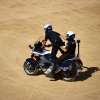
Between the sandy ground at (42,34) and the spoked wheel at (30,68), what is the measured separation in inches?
7.6

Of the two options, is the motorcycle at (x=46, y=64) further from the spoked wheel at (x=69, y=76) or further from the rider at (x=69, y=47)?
the rider at (x=69, y=47)

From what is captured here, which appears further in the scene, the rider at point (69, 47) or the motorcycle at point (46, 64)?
the motorcycle at point (46, 64)

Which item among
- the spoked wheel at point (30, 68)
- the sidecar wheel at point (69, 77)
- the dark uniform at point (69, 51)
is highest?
the dark uniform at point (69, 51)

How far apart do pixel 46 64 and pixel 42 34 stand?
Result: 445 cm

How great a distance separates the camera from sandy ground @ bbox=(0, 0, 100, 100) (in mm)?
12598

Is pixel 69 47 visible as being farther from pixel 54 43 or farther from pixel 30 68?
pixel 30 68

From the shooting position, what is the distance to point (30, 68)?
45.1 ft

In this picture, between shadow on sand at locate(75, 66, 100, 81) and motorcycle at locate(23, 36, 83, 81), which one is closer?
motorcycle at locate(23, 36, 83, 81)

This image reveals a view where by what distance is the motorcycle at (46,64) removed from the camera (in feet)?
42.4

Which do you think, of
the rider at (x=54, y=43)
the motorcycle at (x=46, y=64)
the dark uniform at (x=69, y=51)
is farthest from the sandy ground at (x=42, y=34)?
the dark uniform at (x=69, y=51)

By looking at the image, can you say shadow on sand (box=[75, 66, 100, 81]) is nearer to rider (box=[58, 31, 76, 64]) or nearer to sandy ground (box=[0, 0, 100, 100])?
sandy ground (box=[0, 0, 100, 100])

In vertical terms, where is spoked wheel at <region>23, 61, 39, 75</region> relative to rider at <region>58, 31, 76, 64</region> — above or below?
below

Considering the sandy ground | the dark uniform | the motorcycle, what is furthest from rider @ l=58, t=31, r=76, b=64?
the sandy ground

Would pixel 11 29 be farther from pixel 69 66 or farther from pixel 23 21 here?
pixel 69 66
